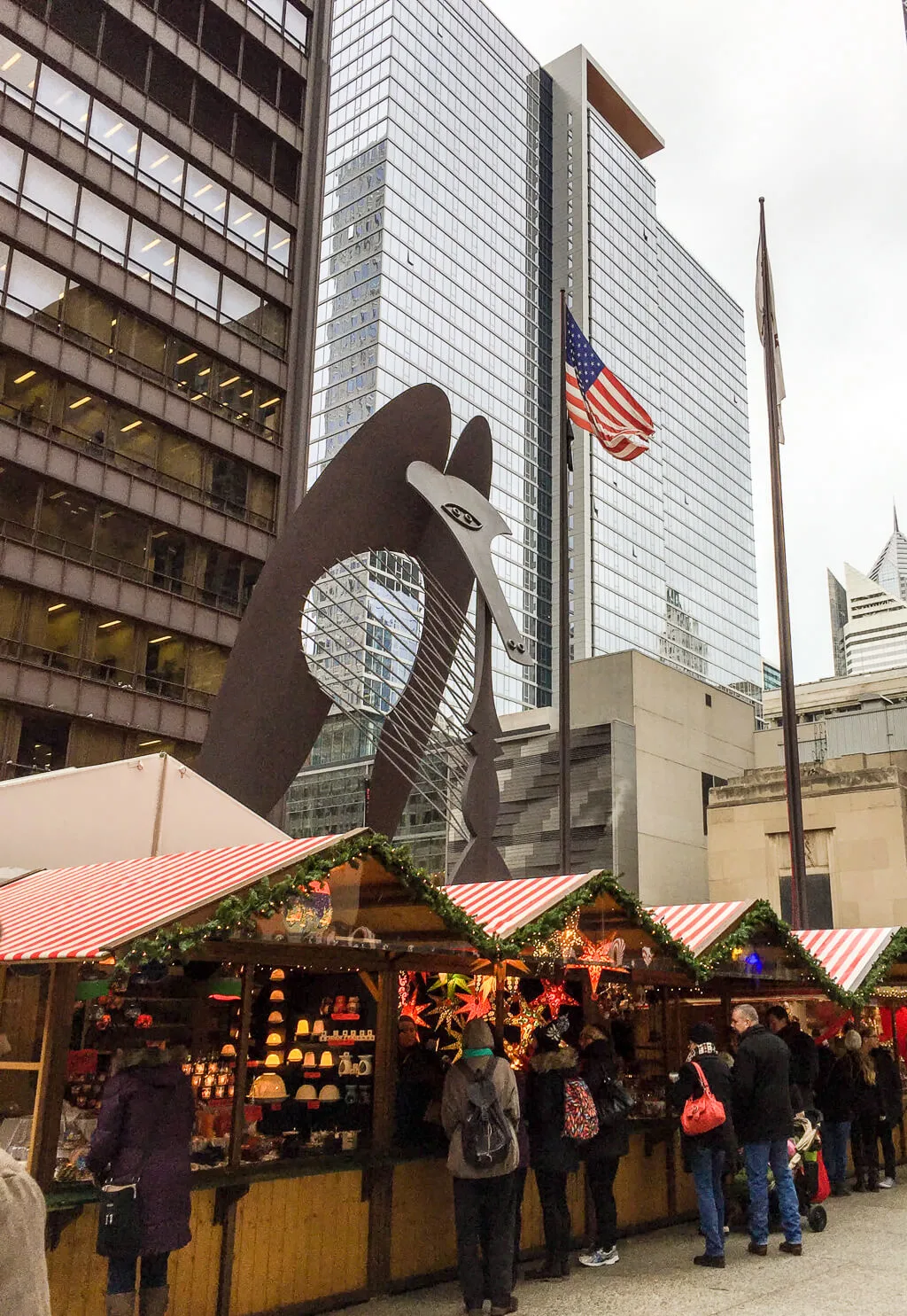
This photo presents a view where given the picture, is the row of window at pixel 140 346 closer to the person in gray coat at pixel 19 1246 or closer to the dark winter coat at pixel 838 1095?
the dark winter coat at pixel 838 1095

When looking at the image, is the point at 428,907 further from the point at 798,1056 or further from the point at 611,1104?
the point at 798,1056

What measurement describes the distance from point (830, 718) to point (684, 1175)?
32408mm

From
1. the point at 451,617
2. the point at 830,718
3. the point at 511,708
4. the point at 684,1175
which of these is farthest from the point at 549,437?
the point at 684,1175

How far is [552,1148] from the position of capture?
30.0 ft

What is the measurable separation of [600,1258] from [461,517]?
41.3ft

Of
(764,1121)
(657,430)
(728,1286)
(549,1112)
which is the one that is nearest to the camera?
(728,1286)

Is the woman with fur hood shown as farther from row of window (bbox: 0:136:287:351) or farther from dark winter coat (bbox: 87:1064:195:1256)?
row of window (bbox: 0:136:287:351)

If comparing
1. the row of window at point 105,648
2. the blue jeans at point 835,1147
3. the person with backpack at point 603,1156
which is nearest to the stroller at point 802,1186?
the person with backpack at point 603,1156

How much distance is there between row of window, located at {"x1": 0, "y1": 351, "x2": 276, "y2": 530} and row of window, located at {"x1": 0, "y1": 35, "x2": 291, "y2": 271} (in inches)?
289

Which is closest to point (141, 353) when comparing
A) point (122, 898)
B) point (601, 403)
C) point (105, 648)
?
point (105, 648)

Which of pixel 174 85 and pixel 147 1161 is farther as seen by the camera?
pixel 174 85

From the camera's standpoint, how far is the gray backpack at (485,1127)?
26.3 ft

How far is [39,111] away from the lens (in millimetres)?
32125

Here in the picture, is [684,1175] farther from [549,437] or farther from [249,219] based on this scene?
[549,437]
